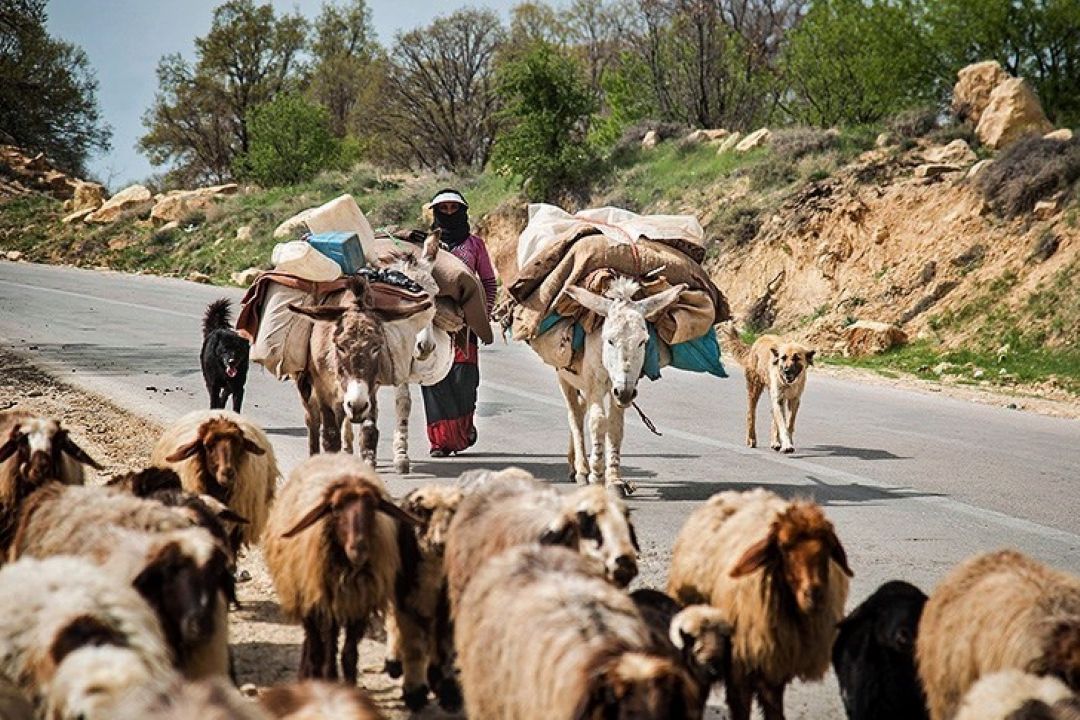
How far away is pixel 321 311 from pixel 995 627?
6.70 meters

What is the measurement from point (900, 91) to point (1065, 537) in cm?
2693

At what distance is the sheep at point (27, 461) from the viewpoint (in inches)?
287

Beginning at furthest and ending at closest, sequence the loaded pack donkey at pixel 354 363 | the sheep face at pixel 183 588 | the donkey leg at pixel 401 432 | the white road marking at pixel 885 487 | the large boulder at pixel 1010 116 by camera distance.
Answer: the large boulder at pixel 1010 116, the donkey leg at pixel 401 432, the loaded pack donkey at pixel 354 363, the white road marking at pixel 885 487, the sheep face at pixel 183 588

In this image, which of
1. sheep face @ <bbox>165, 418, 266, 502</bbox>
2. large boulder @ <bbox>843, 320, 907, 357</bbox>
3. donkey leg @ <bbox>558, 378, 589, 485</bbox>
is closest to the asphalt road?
donkey leg @ <bbox>558, 378, 589, 485</bbox>

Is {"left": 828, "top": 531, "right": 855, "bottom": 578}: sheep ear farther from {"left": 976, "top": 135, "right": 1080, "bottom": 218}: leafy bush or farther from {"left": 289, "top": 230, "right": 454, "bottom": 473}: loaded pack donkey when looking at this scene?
{"left": 976, "top": 135, "right": 1080, "bottom": 218}: leafy bush

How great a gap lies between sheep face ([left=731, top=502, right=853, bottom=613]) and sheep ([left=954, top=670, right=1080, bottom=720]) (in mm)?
1139

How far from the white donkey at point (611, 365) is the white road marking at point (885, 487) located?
251 cm

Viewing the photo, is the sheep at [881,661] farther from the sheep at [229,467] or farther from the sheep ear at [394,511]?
the sheep at [229,467]

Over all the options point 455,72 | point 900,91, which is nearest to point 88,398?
point 900,91

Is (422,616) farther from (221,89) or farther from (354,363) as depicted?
(221,89)

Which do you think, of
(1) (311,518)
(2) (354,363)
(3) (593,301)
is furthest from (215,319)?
(1) (311,518)

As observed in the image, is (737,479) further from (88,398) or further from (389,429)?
(88,398)

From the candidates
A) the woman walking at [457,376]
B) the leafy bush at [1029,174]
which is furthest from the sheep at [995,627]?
the leafy bush at [1029,174]

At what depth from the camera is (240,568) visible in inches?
357
